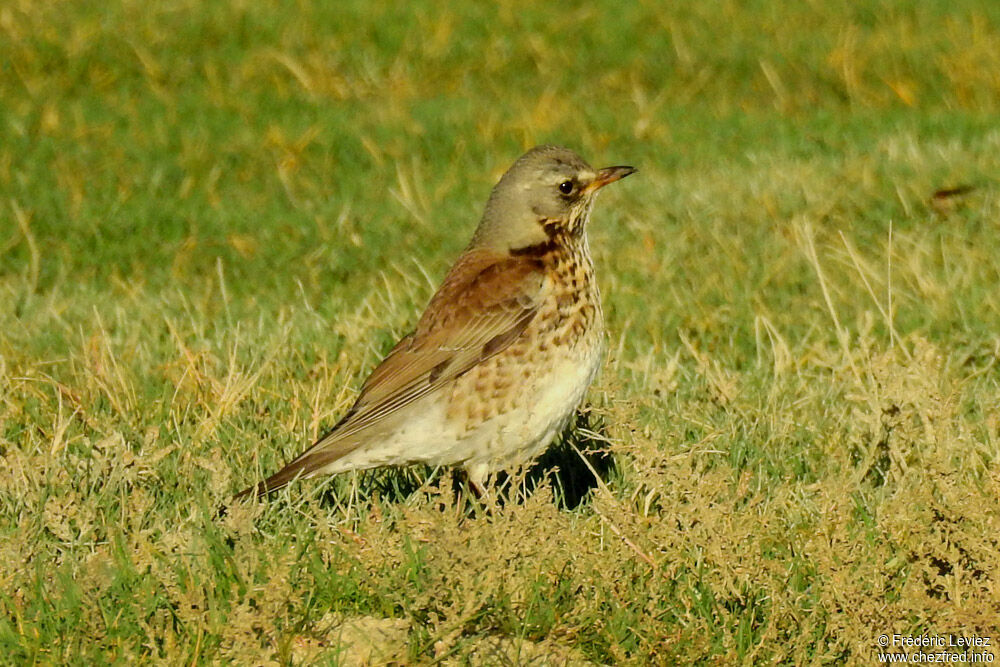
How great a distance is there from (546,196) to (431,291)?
2.17m

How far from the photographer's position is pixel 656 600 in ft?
14.1

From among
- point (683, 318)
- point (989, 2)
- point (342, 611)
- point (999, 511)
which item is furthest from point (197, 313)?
point (989, 2)

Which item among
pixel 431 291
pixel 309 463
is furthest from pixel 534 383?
pixel 431 291

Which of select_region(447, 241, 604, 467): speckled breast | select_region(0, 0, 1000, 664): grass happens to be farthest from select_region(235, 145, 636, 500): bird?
select_region(0, 0, 1000, 664): grass

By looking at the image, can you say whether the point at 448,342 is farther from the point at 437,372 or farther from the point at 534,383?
the point at 534,383

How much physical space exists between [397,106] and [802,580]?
27.3 ft

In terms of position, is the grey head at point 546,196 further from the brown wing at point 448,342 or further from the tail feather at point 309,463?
the tail feather at point 309,463

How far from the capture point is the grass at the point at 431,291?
4277mm

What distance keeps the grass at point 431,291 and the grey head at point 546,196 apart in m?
0.62

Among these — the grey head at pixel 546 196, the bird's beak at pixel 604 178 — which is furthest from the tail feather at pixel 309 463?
the bird's beak at pixel 604 178

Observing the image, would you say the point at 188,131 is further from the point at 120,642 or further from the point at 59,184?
the point at 120,642

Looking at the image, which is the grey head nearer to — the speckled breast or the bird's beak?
the bird's beak

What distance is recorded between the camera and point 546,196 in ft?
18.8

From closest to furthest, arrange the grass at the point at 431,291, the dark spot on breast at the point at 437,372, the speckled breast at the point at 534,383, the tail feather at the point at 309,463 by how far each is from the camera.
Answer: the grass at the point at 431,291
the tail feather at the point at 309,463
the speckled breast at the point at 534,383
the dark spot on breast at the point at 437,372
